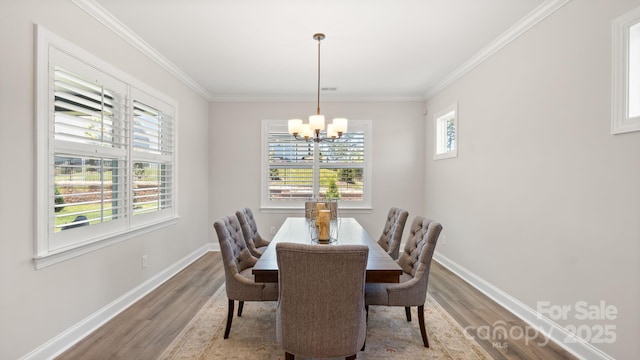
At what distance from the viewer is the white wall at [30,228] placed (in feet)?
6.01

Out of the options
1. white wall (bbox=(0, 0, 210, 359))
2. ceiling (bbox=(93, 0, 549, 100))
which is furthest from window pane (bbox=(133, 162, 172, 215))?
ceiling (bbox=(93, 0, 549, 100))

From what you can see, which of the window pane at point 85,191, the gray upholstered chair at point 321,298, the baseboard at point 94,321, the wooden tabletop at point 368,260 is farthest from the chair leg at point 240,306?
the window pane at point 85,191

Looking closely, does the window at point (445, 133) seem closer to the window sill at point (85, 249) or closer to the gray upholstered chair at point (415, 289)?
the gray upholstered chair at point (415, 289)

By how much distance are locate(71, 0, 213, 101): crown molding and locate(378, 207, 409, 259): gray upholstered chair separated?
10.3ft

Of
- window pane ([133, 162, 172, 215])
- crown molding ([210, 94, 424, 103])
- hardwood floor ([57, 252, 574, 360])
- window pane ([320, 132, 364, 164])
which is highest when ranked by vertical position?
crown molding ([210, 94, 424, 103])

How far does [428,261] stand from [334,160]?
3.25 meters

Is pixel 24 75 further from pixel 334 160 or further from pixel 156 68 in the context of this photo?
pixel 334 160

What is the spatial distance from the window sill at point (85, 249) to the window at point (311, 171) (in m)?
2.15

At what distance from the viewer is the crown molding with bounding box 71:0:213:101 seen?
8.00ft

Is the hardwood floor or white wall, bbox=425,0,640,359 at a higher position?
white wall, bbox=425,0,640,359

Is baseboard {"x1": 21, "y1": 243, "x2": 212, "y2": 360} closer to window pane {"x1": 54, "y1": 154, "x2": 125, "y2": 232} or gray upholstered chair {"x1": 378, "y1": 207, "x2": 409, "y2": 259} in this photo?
window pane {"x1": 54, "y1": 154, "x2": 125, "y2": 232}

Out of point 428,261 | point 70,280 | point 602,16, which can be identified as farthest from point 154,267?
point 602,16

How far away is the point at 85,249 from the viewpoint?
243 cm

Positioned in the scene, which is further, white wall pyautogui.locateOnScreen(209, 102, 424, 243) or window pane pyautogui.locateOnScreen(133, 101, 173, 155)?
white wall pyautogui.locateOnScreen(209, 102, 424, 243)
